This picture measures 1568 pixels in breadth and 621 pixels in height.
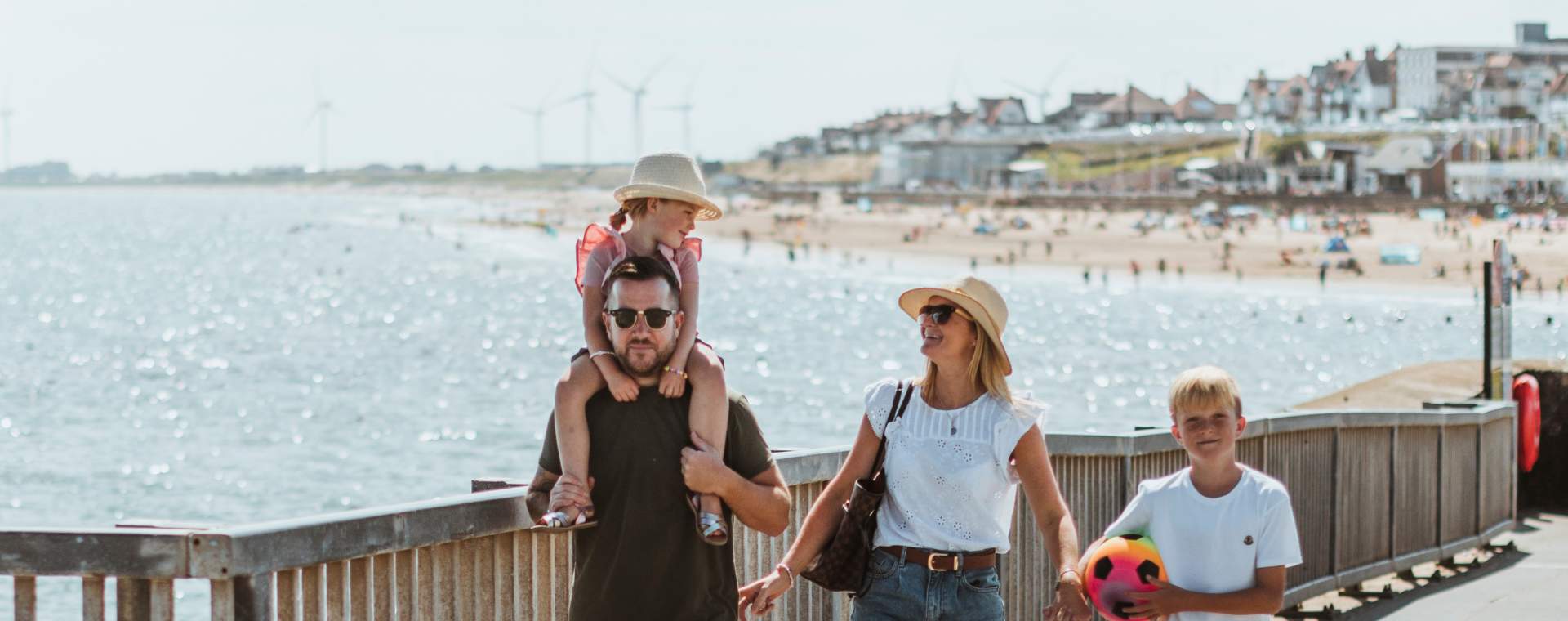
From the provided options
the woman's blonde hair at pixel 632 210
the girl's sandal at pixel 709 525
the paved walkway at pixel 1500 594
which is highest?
the woman's blonde hair at pixel 632 210

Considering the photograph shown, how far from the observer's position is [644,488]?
437cm

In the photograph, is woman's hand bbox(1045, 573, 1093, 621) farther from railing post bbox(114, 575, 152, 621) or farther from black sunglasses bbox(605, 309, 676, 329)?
railing post bbox(114, 575, 152, 621)

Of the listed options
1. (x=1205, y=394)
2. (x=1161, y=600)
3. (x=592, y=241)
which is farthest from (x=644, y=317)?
(x=1161, y=600)

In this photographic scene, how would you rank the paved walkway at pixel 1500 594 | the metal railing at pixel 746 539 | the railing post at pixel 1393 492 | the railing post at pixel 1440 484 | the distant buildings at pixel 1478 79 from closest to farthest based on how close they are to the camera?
the metal railing at pixel 746 539
the paved walkway at pixel 1500 594
the railing post at pixel 1393 492
the railing post at pixel 1440 484
the distant buildings at pixel 1478 79

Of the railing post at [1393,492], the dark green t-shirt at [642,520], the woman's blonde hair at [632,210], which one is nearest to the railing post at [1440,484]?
the railing post at [1393,492]

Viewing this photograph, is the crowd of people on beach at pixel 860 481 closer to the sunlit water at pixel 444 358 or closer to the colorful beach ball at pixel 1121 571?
the colorful beach ball at pixel 1121 571

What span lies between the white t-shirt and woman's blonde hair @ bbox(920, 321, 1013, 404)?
0.09 ft

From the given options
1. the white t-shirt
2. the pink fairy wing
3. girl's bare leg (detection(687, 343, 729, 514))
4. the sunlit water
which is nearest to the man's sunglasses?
the white t-shirt

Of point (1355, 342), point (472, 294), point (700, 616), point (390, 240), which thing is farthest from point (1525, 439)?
point (390, 240)

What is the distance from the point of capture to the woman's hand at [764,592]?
485 centimetres

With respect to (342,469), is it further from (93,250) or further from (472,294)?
(93,250)

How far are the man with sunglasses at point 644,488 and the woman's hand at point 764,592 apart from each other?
405 millimetres

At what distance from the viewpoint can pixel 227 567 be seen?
3.98m

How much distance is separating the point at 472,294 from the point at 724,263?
80.1 feet
